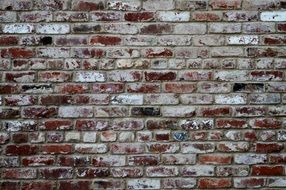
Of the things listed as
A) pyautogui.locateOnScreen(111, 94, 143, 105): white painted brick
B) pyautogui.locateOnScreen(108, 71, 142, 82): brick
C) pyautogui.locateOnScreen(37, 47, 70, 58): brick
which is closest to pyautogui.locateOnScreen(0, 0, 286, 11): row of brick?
pyautogui.locateOnScreen(37, 47, 70, 58): brick

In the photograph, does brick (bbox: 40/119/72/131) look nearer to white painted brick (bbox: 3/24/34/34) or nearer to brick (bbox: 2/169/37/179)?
brick (bbox: 2/169/37/179)

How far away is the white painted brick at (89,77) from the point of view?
6.13ft

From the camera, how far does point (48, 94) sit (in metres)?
1.87

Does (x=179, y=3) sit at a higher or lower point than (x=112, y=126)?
higher

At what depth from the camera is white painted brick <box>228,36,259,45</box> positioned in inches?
74.4

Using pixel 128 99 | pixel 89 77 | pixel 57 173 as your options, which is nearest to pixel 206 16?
pixel 128 99

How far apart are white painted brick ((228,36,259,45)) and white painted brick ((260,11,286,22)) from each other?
13 cm

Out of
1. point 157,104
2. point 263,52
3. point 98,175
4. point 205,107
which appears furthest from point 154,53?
point 98,175

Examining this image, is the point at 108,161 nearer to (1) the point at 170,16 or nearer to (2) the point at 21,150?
(2) the point at 21,150

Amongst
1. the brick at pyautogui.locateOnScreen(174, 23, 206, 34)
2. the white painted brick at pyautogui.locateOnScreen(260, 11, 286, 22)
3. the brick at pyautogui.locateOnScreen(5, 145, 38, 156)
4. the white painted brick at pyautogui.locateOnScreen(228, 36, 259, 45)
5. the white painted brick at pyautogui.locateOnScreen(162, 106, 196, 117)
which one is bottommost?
the brick at pyautogui.locateOnScreen(5, 145, 38, 156)

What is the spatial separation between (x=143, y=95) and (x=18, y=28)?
0.83 m

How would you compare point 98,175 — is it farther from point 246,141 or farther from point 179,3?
point 179,3

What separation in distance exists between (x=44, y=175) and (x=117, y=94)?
65cm

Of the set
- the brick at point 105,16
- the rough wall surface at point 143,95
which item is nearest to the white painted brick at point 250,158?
the rough wall surface at point 143,95
